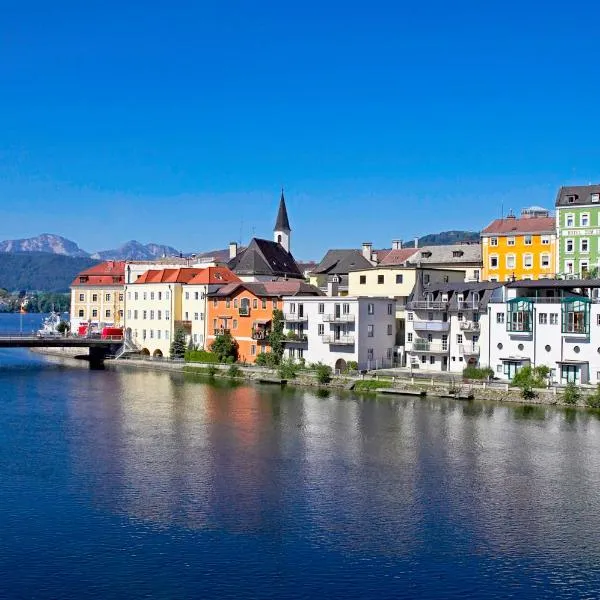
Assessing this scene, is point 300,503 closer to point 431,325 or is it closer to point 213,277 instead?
point 431,325

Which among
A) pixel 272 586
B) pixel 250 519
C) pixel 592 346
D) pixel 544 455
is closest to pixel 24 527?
pixel 250 519

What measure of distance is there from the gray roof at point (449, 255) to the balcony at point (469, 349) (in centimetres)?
1663

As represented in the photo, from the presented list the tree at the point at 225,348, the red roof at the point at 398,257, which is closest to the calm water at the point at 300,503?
the tree at the point at 225,348

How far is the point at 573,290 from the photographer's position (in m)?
52.4

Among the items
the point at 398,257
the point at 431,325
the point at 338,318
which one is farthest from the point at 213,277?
the point at 431,325

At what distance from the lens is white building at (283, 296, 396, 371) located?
5931 centimetres

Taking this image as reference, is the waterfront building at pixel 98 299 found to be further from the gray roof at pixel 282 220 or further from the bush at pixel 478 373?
the bush at pixel 478 373

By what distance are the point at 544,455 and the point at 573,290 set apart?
804 inches

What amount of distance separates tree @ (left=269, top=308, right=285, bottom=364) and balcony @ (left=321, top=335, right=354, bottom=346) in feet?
13.2

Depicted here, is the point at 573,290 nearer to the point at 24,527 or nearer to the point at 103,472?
the point at 103,472

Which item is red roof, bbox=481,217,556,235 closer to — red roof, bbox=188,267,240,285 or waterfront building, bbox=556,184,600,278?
waterfront building, bbox=556,184,600,278

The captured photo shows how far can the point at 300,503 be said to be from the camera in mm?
27516

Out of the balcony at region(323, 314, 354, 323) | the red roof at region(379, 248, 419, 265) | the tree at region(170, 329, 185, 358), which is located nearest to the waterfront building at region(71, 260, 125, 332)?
the tree at region(170, 329, 185, 358)

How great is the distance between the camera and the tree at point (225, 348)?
66500 millimetres
